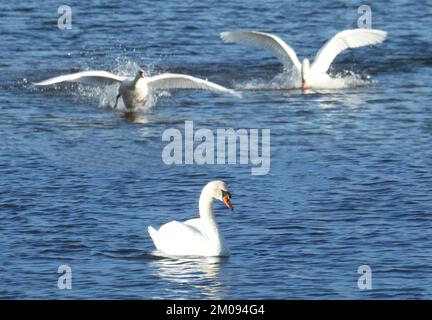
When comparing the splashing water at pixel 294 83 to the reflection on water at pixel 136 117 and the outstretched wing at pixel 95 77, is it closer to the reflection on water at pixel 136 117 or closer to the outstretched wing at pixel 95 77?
the reflection on water at pixel 136 117

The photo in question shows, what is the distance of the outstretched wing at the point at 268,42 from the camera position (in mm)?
24531

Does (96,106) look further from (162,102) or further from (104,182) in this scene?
(104,182)

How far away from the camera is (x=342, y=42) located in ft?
83.3

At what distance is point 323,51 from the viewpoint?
25.3 m

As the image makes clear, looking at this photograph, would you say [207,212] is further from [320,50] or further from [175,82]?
[320,50]

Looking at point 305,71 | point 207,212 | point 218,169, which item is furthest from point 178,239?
point 305,71

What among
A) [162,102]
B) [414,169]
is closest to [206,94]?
[162,102]

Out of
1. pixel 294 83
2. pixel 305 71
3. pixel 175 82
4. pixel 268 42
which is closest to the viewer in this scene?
pixel 175 82

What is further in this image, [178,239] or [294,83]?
[294,83]

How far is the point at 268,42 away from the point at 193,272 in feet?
36.1

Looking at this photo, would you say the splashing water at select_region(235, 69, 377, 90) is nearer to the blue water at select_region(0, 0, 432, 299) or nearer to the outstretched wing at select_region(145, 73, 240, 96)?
the blue water at select_region(0, 0, 432, 299)

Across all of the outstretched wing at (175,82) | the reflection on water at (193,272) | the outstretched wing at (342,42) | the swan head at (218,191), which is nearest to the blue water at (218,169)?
the reflection on water at (193,272)

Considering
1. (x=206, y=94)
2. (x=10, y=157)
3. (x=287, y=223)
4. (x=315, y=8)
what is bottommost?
(x=287, y=223)
